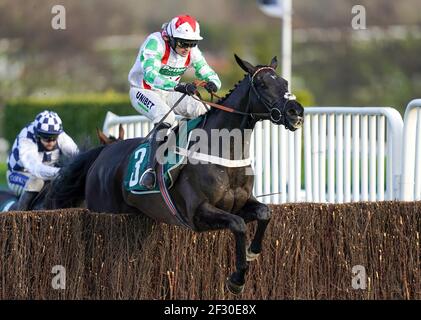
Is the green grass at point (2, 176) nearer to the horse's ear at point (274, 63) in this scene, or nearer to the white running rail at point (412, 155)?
the white running rail at point (412, 155)

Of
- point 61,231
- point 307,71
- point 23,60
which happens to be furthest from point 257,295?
point 307,71

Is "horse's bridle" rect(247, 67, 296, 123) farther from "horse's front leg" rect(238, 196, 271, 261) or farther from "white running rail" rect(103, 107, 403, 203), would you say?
"white running rail" rect(103, 107, 403, 203)

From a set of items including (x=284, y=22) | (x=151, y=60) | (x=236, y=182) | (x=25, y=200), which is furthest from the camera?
(x=284, y=22)

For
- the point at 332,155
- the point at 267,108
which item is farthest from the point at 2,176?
the point at 267,108

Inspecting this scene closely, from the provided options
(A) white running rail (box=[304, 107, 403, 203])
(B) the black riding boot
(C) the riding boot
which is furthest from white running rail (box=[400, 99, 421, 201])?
(C) the riding boot

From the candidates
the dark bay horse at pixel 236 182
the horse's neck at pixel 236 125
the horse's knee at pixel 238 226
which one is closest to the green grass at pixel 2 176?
the dark bay horse at pixel 236 182

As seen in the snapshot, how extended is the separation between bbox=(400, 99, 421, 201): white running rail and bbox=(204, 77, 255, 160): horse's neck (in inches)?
79.4

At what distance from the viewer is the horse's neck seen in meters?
7.59

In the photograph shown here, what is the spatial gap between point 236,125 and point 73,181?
2.44 m

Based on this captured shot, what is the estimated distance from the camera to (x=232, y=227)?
7.21 m

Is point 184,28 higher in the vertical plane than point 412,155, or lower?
higher

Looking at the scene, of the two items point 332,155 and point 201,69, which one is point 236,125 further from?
point 332,155

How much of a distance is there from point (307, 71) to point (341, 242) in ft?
114

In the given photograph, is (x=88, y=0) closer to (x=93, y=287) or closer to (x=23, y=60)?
(x=23, y=60)
